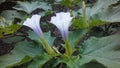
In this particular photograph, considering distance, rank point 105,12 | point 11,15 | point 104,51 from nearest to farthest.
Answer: point 104,51 → point 105,12 → point 11,15

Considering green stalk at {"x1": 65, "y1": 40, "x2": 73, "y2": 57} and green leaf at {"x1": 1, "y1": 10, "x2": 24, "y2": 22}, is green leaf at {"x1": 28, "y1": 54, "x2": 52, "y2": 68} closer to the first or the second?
green stalk at {"x1": 65, "y1": 40, "x2": 73, "y2": 57}

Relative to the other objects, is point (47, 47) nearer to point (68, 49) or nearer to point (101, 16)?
point (68, 49)

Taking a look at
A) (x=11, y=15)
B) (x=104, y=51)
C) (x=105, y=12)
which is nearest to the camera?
(x=104, y=51)

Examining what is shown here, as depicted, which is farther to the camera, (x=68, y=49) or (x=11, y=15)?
(x=11, y=15)

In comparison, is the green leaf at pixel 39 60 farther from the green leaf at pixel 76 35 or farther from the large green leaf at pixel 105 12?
the large green leaf at pixel 105 12

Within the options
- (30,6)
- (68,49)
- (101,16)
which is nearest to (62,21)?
(68,49)

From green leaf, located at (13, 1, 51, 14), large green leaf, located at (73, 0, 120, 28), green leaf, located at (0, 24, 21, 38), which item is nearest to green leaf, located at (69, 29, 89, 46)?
large green leaf, located at (73, 0, 120, 28)

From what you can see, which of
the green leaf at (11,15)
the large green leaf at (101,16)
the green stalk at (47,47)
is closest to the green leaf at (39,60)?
the green stalk at (47,47)
